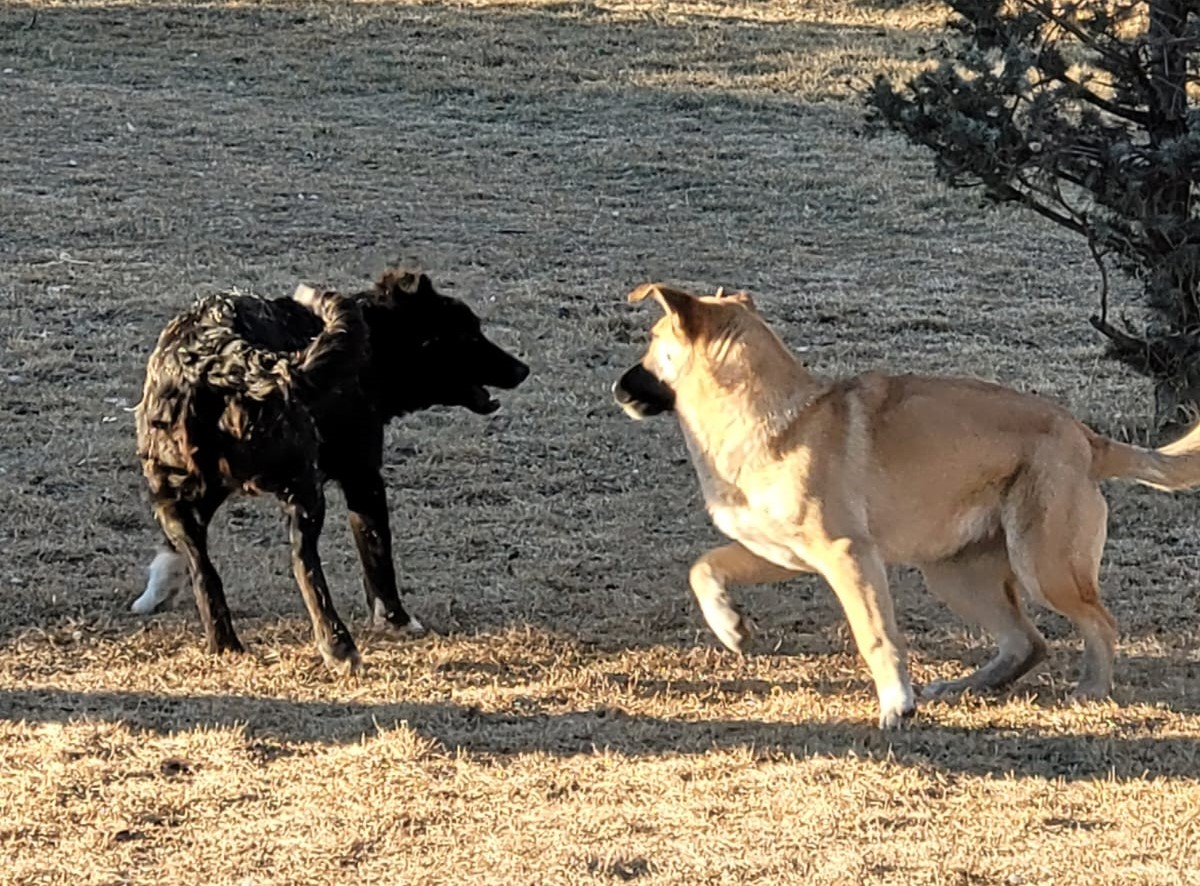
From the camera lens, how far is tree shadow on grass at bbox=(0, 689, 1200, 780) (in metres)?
4.95

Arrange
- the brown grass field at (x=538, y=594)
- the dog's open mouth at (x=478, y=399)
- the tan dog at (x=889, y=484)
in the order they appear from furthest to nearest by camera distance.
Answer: the dog's open mouth at (x=478, y=399) < the tan dog at (x=889, y=484) < the brown grass field at (x=538, y=594)

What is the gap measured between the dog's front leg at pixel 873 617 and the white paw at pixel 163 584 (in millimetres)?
2464

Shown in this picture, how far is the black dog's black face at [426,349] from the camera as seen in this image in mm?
6848

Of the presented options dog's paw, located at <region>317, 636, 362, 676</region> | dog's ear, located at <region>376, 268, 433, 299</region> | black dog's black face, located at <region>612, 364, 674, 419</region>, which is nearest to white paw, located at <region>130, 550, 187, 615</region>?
dog's paw, located at <region>317, 636, 362, 676</region>

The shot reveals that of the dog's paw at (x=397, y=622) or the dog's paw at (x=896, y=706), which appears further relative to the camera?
the dog's paw at (x=397, y=622)

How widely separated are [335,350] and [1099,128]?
4739 mm

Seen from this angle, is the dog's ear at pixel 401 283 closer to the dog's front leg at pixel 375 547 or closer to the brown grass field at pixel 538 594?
the dog's front leg at pixel 375 547

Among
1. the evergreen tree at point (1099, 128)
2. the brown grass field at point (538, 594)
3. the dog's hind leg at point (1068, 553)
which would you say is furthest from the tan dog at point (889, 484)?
the evergreen tree at point (1099, 128)

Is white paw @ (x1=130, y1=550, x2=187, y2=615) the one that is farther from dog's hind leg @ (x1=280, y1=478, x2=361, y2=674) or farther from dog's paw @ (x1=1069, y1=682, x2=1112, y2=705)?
dog's paw @ (x1=1069, y1=682, x2=1112, y2=705)

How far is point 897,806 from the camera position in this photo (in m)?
4.57

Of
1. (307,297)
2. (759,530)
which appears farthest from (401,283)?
(759,530)

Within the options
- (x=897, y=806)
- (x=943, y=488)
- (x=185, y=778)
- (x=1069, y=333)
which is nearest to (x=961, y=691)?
(x=943, y=488)

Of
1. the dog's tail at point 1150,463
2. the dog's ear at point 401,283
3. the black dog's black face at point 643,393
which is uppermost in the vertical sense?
the dog's ear at point 401,283

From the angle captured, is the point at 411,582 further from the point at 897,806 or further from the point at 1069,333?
the point at 1069,333
